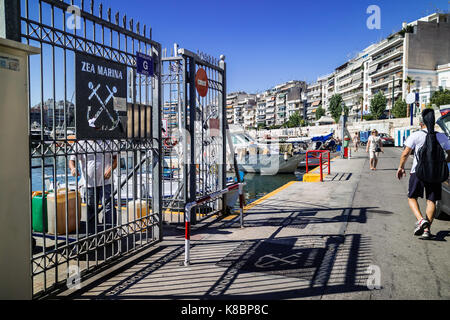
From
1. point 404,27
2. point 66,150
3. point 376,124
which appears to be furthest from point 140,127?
point 404,27

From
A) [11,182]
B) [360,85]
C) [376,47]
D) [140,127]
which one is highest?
[376,47]

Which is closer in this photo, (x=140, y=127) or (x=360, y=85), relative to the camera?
(x=140, y=127)

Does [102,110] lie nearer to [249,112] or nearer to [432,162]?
[432,162]

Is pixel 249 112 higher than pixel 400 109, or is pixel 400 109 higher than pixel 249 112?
pixel 249 112

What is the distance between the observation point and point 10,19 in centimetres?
322

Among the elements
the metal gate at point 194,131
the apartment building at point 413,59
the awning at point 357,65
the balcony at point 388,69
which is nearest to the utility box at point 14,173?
the metal gate at point 194,131

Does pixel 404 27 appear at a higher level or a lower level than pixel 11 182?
higher

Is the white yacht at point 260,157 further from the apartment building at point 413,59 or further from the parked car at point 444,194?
the apartment building at point 413,59

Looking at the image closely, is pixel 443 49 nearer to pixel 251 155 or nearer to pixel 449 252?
pixel 251 155

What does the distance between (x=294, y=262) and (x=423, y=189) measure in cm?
269

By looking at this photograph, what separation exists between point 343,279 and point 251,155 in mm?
20168

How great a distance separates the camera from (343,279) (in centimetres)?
411

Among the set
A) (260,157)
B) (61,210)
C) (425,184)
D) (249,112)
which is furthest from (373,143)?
(249,112)

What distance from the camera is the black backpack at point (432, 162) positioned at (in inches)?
217
